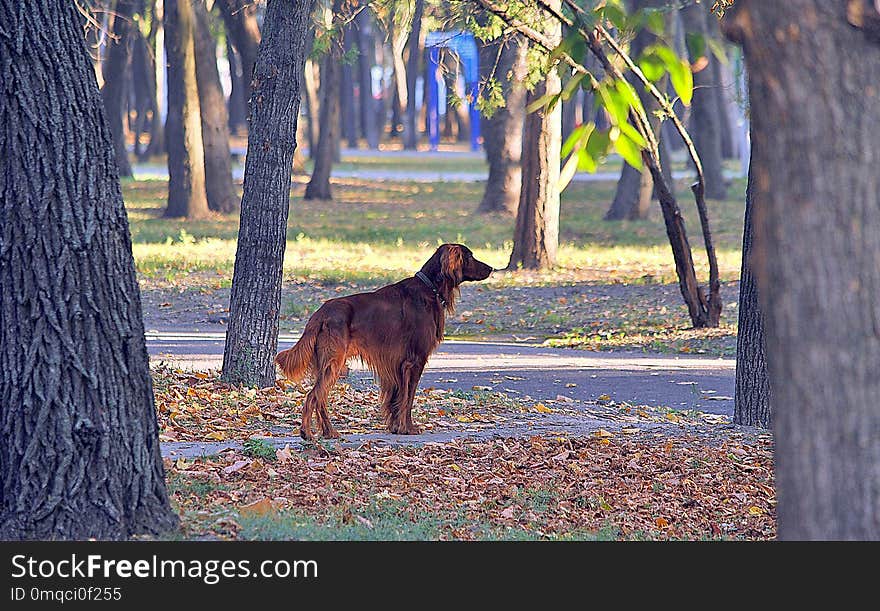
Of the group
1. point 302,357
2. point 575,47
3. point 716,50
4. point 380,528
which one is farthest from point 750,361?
point 575,47

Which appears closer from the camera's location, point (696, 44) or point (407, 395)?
point (696, 44)

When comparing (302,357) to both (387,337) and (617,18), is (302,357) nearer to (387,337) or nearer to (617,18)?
(387,337)

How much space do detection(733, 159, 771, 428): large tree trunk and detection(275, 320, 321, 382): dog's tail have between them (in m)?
3.36

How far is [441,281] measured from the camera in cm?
902

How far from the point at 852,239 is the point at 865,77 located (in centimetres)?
50

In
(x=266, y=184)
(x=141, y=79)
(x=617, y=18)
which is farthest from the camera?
(x=141, y=79)

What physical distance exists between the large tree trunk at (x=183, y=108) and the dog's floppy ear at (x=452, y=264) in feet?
63.2

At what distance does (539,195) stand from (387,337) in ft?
40.5

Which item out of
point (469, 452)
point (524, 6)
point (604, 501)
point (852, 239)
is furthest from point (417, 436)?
point (524, 6)

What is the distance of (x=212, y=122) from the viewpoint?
2852 centimetres

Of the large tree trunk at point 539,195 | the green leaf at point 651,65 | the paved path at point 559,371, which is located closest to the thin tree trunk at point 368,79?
the large tree trunk at point 539,195

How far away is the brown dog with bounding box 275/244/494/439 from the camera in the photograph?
8.45 metres

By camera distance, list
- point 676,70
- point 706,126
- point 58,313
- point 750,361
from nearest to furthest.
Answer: point 676,70 → point 58,313 → point 750,361 → point 706,126

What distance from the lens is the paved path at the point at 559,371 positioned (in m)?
11.6
